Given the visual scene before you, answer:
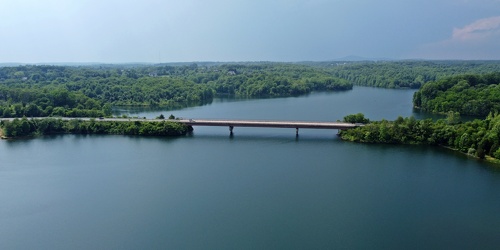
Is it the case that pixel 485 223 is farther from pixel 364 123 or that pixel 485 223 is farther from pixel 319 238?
Answer: pixel 364 123

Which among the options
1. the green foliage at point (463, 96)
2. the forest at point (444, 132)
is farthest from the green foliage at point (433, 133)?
the green foliage at point (463, 96)

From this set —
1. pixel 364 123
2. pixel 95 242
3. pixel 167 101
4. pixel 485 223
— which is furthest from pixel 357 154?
pixel 167 101

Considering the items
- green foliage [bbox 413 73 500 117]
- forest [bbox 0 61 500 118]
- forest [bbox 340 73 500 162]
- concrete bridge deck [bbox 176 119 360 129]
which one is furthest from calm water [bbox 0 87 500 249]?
green foliage [bbox 413 73 500 117]

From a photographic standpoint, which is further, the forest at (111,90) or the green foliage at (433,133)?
the forest at (111,90)

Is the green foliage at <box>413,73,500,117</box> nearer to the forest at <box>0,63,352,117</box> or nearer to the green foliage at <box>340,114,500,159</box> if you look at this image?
the green foliage at <box>340,114,500,159</box>

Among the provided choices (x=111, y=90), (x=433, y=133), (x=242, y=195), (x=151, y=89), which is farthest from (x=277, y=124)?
(x=111, y=90)

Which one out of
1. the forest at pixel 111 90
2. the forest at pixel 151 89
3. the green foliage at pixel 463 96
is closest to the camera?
the forest at pixel 111 90

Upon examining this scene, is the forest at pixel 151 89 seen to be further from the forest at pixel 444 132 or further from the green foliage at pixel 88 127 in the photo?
the forest at pixel 444 132

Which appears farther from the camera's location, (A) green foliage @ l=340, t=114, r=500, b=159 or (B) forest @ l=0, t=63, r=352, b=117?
(B) forest @ l=0, t=63, r=352, b=117
